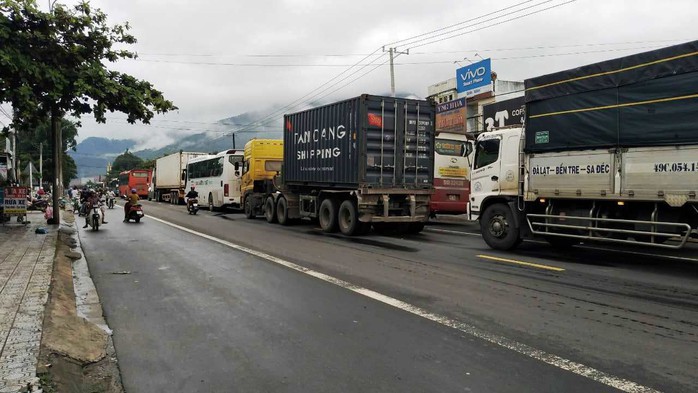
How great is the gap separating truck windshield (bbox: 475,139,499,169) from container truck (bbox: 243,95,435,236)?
8.69 feet

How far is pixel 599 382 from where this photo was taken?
11.9 feet

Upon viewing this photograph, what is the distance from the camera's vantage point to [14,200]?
620 inches

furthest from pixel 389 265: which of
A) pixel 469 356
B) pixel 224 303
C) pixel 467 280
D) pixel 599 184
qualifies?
pixel 469 356

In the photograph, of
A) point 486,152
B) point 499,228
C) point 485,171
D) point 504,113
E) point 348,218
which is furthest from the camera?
point 504,113

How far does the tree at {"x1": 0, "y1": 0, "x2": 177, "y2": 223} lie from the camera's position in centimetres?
1080

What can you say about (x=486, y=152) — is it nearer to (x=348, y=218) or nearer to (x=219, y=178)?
(x=348, y=218)

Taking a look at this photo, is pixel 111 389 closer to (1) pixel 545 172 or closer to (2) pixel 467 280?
(2) pixel 467 280

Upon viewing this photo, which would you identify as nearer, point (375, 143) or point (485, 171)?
point (485, 171)

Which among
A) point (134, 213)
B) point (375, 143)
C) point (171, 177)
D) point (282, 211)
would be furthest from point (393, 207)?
point (171, 177)

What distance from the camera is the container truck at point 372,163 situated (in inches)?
529

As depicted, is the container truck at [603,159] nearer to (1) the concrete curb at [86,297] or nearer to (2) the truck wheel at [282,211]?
(1) the concrete curb at [86,297]

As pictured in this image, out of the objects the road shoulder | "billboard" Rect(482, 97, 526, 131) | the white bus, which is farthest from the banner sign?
"billboard" Rect(482, 97, 526, 131)

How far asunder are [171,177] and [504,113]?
25806 millimetres

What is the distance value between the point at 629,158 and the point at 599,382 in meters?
Result: 5.93
